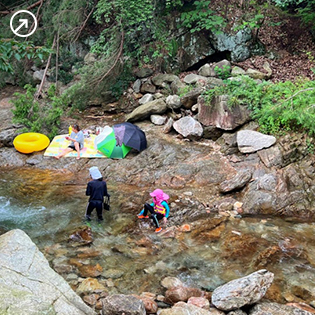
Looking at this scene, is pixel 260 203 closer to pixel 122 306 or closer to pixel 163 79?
pixel 122 306

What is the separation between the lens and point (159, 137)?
31.0ft

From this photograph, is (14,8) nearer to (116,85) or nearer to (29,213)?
(116,85)

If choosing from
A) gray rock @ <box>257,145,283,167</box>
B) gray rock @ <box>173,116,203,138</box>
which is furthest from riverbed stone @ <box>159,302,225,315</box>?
gray rock @ <box>173,116,203,138</box>

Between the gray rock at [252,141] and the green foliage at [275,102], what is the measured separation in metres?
0.32

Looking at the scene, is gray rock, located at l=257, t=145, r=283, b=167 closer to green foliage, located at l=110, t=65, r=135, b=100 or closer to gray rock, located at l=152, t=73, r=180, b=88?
gray rock, located at l=152, t=73, r=180, b=88

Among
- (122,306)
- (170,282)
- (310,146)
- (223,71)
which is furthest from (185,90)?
(122,306)

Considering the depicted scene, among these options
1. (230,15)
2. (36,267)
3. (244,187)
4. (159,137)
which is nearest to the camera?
(36,267)

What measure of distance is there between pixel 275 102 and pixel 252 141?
4.92 ft

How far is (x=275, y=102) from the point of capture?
28.4 feet

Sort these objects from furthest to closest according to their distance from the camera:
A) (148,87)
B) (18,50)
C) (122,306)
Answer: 1. (148,87)
2. (18,50)
3. (122,306)

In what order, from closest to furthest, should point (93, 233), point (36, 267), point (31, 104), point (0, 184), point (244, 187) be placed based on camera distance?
point (36, 267) < point (93, 233) < point (244, 187) < point (0, 184) < point (31, 104)

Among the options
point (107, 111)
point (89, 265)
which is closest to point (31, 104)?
point (107, 111)

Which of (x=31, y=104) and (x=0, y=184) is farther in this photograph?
(x=31, y=104)

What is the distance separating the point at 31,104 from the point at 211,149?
5955mm
